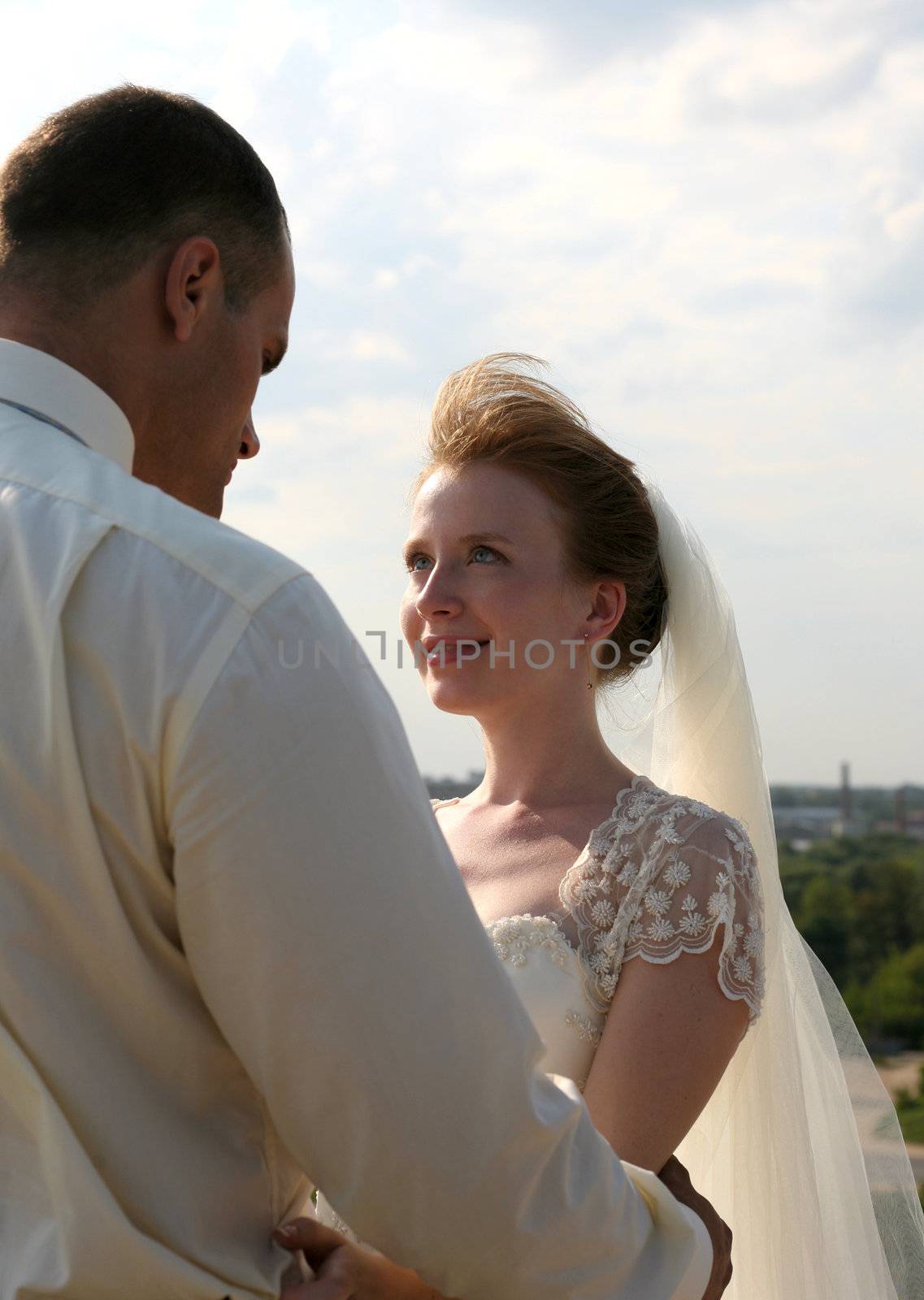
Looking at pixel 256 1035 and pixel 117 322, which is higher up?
pixel 117 322

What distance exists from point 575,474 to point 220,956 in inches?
91.6

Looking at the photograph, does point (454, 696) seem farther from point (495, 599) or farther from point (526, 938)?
point (526, 938)

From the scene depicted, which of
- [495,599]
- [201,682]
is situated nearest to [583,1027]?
[495,599]

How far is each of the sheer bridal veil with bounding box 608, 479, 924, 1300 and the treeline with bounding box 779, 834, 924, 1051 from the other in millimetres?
58966

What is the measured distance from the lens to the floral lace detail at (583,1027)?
9.72 ft

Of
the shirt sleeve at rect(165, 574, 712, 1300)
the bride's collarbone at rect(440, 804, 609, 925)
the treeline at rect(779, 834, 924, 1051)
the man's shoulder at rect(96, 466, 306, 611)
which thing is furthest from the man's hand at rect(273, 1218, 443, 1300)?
the treeline at rect(779, 834, 924, 1051)

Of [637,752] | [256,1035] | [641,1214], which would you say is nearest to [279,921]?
[256,1035]

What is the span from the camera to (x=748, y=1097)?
3518mm

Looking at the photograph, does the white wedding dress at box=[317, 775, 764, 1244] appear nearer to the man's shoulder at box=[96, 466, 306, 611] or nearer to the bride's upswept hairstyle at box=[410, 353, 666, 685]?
the bride's upswept hairstyle at box=[410, 353, 666, 685]

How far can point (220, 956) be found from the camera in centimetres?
146

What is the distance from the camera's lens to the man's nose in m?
2.04

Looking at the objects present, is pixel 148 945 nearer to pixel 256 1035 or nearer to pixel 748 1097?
pixel 256 1035

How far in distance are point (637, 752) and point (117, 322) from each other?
2.59 metres

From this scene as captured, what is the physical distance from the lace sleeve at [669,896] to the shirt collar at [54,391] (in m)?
1.73
